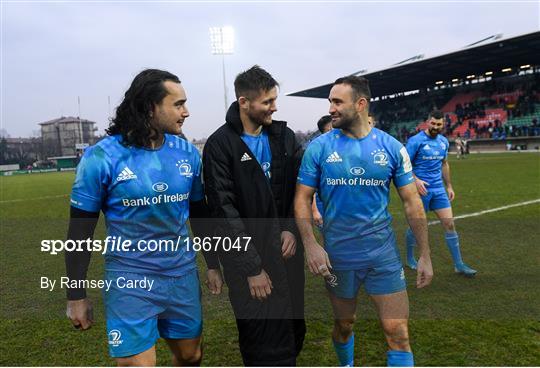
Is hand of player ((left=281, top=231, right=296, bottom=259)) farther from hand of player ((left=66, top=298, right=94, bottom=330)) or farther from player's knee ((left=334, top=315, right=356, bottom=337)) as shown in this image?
hand of player ((left=66, top=298, right=94, bottom=330))

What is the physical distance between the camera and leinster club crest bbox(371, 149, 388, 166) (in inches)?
111

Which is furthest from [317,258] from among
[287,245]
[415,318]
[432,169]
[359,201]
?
[432,169]

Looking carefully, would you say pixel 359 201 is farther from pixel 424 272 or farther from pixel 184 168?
pixel 184 168

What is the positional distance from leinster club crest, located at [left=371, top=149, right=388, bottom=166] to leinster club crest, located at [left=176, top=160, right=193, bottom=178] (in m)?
1.15

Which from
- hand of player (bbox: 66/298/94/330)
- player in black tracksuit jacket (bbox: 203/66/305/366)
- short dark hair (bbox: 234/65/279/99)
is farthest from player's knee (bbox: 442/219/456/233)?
hand of player (bbox: 66/298/94/330)

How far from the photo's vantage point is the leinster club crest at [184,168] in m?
2.43

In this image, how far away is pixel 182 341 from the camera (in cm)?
244

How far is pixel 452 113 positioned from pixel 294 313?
49.8 meters

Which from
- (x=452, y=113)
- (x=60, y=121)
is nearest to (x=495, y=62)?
(x=452, y=113)

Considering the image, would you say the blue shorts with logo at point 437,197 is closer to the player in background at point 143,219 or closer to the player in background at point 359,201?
the player in background at point 359,201

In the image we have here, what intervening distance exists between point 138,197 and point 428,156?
4.63m

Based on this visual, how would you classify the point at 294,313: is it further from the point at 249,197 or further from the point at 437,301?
the point at 437,301

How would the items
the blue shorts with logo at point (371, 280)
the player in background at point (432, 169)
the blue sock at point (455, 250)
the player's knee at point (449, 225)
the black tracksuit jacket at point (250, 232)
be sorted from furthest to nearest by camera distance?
the player in background at point (432, 169)
the player's knee at point (449, 225)
the blue sock at point (455, 250)
the blue shorts with logo at point (371, 280)
the black tracksuit jacket at point (250, 232)

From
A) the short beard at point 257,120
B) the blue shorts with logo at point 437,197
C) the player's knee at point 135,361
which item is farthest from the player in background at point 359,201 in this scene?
the blue shorts with logo at point 437,197
